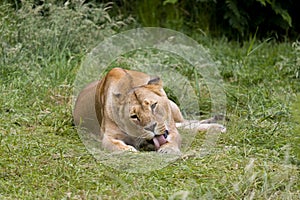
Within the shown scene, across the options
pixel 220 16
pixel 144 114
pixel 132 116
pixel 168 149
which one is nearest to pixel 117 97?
pixel 132 116

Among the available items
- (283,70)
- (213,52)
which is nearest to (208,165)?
(283,70)

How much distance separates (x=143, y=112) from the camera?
5.17 metres

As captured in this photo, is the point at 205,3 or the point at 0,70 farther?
the point at 205,3

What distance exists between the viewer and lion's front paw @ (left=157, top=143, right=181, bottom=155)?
5.21m

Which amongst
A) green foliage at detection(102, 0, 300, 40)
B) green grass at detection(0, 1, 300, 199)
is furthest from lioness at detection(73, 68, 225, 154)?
green foliage at detection(102, 0, 300, 40)

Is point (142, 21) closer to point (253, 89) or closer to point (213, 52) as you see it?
point (213, 52)

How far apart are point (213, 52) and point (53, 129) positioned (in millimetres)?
3140

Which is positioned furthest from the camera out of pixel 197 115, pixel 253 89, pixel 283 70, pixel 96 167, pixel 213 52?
pixel 213 52

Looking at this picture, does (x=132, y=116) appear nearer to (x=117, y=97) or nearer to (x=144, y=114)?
(x=144, y=114)

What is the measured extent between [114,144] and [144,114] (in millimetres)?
400

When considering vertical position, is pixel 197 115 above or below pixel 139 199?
below

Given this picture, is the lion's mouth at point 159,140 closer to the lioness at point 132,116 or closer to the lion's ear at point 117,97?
the lioness at point 132,116

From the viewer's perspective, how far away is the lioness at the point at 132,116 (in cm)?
523

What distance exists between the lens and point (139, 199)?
4.30 metres
